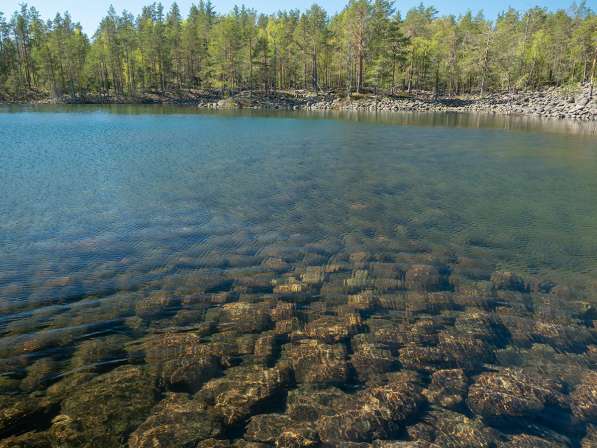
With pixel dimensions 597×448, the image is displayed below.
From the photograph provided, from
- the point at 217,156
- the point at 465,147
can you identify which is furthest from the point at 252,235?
the point at 465,147

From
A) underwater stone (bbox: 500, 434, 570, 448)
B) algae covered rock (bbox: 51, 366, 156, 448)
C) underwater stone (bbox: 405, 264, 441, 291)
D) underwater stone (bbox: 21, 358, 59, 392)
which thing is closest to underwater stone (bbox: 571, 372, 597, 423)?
underwater stone (bbox: 500, 434, 570, 448)

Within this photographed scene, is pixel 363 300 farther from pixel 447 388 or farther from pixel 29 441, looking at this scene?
pixel 29 441

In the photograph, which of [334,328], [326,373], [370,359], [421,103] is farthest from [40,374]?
[421,103]

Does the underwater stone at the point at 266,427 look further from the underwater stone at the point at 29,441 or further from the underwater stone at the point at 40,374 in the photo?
the underwater stone at the point at 40,374

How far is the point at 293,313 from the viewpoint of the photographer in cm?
837

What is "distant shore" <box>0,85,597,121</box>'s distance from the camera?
218ft

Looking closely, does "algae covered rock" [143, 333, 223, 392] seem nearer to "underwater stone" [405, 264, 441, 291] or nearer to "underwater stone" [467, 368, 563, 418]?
"underwater stone" [467, 368, 563, 418]

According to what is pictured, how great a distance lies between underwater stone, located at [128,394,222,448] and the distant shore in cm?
6918

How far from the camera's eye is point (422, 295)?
920cm

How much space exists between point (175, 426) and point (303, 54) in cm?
9717

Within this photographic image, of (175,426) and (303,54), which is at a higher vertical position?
(303,54)

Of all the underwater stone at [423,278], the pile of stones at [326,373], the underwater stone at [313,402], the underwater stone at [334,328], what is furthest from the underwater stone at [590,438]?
the underwater stone at [423,278]

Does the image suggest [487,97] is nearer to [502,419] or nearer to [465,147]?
[465,147]

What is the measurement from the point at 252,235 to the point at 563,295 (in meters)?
8.57
